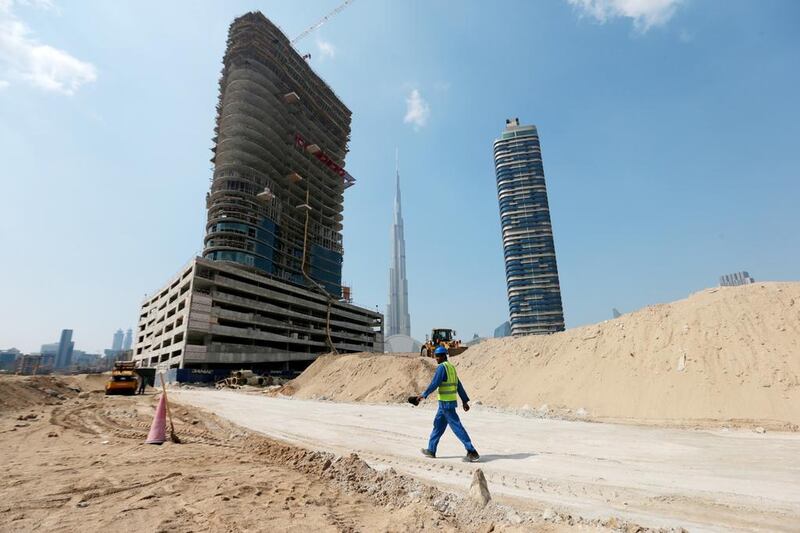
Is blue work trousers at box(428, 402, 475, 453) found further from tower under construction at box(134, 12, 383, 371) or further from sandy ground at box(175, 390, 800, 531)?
tower under construction at box(134, 12, 383, 371)

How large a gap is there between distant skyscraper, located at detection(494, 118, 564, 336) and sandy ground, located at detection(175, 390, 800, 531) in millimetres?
99773

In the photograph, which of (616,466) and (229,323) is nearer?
(616,466)

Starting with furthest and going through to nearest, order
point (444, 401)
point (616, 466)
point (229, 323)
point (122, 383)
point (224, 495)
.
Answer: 1. point (229, 323)
2. point (122, 383)
3. point (444, 401)
4. point (616, 466)
5. point (224, 495)

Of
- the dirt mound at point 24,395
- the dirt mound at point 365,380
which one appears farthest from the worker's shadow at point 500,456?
the dirt mound at point 24,395

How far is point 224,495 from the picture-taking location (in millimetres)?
4254

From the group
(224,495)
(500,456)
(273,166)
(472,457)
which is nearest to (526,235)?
(273,166)

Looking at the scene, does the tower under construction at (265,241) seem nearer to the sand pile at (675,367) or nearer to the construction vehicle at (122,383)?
the construction vehicle at (122,383)

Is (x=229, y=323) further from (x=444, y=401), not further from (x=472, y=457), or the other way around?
(x=472, y=457)

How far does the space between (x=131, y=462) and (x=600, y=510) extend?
22.8 feet

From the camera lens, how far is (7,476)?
17.0ft

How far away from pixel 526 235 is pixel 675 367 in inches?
4132

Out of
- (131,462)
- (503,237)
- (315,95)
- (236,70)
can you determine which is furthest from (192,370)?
(503,237)

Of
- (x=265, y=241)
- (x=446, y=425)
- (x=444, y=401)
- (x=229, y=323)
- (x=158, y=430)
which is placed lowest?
(x=158, y=430)

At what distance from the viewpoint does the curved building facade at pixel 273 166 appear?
228ft
